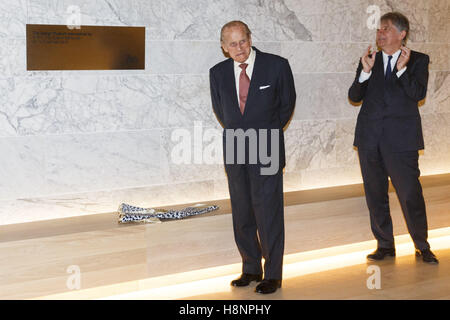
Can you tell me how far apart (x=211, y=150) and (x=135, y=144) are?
2.21ft

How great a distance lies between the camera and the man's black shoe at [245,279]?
4.60 m

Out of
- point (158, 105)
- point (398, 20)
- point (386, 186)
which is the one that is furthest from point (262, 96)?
point (386, 186)

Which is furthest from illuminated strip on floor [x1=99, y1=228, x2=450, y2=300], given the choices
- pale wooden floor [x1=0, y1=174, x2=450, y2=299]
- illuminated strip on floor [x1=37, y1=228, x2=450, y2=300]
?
pale wooden floor [x1=0, y1=174, x2=450, y2=299]

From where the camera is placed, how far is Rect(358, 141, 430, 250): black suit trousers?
4918 mm

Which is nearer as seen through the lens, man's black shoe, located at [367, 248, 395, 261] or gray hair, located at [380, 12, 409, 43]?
gray hair, located at [380, 12, 409, 43]

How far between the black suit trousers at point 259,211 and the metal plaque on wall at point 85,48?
1.21 meters

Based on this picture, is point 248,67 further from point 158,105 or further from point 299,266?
point 299,266

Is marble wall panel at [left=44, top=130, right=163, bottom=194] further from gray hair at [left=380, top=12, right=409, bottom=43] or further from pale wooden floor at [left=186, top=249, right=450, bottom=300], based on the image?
gray hair at [left=380, top=12, right=409, bottom=43]

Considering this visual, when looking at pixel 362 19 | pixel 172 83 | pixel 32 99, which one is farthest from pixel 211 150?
pixel 362 19

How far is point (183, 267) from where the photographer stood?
4.73 metres

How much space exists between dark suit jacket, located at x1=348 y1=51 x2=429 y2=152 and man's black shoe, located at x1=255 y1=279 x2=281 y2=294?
1.33 metres

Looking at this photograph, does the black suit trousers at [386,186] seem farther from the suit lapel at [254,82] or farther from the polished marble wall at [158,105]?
the suit lapel at [254,82]

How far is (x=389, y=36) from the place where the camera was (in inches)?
191
